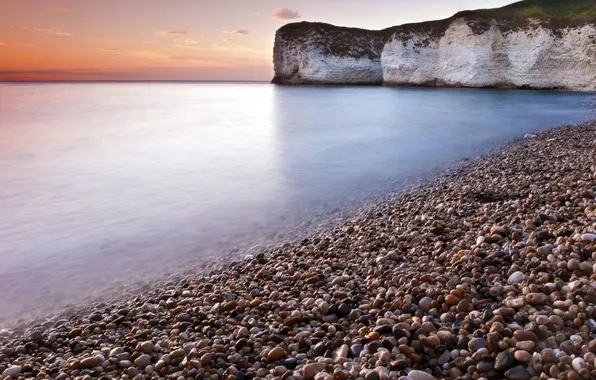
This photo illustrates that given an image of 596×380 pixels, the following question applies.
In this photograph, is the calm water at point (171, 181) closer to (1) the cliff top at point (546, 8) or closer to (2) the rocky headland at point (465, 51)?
(2) the rocky headland at point (465, 51)

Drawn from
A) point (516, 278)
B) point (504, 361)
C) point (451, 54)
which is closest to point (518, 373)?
point (504, 361)

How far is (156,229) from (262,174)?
4665 mm

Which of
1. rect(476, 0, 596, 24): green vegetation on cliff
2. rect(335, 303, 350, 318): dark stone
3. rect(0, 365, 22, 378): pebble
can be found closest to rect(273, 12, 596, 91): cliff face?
rect(476, 0, 596, 24): green vegetation on cliff

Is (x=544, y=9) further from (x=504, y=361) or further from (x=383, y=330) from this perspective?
(x=504, y=361)

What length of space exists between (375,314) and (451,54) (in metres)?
55.1

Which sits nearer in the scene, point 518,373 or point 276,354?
point 518,373

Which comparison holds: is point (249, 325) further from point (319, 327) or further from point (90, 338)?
point (90, 338)

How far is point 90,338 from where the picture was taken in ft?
11.9

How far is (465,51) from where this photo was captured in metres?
51.3

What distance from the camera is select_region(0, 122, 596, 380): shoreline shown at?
2783 millimetres

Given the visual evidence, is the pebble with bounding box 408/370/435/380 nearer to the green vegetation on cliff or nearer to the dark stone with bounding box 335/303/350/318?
the dark stone with bounding box 335/303/350/318

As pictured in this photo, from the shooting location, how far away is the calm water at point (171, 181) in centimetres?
568

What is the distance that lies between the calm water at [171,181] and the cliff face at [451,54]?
26.4m

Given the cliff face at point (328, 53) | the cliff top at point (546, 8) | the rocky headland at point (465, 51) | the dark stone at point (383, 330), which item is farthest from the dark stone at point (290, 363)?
the cliff face at point (328, 53)
